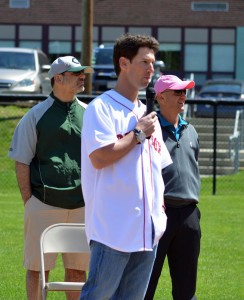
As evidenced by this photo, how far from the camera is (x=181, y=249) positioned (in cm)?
706

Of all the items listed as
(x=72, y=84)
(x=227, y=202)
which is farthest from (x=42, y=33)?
(x=72, y=84)

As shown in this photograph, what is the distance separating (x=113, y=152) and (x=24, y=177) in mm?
2128

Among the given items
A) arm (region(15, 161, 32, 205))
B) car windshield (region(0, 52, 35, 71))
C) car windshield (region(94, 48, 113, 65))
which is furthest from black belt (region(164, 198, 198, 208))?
car windshield (region(94, 48, 113, 65))

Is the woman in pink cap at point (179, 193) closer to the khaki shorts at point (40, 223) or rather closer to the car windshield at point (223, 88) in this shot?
the khaki shorts at point (40, 223)

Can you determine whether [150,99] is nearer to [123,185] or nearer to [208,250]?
[123,185]

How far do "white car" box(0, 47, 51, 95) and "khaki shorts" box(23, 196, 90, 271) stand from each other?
54.2 ft

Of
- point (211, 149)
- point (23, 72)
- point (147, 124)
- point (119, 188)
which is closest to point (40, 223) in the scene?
point (119, 188)

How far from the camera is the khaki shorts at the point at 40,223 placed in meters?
7.18

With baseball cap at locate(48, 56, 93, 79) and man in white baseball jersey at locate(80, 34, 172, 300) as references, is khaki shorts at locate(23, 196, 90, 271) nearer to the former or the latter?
baseball cap at locate(48, 56, 93, 79)

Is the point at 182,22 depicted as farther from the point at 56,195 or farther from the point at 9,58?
the point at 56,195

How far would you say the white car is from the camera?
24.6 meters

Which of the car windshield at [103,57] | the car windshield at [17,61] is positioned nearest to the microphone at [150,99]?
the car windshield at [17,61]

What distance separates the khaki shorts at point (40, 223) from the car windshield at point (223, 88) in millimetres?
23224

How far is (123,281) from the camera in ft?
17.6
